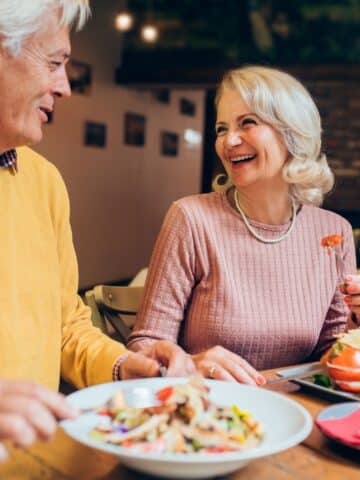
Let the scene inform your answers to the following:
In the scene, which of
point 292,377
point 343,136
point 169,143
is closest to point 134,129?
point 169,143

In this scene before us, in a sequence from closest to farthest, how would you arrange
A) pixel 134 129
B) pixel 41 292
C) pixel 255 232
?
1. pixel 41 292
2. pixel 255 232
3. pixel 134 129

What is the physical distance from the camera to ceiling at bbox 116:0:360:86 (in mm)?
7184

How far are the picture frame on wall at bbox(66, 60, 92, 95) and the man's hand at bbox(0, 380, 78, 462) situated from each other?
6.64m

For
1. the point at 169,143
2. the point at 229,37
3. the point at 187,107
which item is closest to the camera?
the point at 229,37

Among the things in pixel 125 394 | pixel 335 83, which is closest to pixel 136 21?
pixel 335 83

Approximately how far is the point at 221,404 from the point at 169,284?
2.89 feet

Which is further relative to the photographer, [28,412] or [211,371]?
[211,371]

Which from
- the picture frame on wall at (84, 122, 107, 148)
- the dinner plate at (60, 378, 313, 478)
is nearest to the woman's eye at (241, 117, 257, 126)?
the dinner plate at (60, 378, 313, 478)

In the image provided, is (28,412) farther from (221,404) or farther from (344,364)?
(344,364)

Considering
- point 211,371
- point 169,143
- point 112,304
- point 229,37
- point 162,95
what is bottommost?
point 112,304

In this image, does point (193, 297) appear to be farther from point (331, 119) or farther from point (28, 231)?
point (331, 119)

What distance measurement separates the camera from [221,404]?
99cm

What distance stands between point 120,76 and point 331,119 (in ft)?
8.68

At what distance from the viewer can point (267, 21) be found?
746 centimetres
